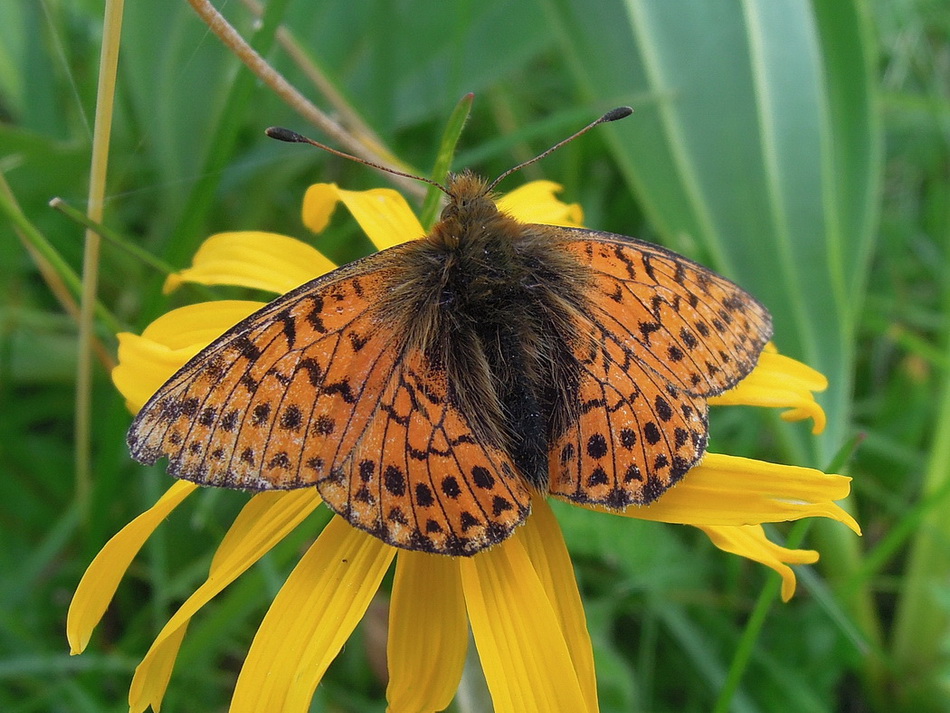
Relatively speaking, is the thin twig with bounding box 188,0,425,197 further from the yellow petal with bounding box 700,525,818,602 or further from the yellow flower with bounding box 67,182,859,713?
the yellow petal with bounding box 700,525,818,602

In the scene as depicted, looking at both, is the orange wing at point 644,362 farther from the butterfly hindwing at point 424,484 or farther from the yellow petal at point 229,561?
the yellow petal at point 229,561

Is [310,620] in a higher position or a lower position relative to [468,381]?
lower

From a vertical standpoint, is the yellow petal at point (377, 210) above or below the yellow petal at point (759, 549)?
above

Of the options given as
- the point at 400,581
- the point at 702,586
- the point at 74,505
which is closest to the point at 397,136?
the point at 74,505

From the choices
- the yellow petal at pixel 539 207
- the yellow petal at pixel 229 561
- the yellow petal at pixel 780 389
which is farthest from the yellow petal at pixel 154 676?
the yellow petal at pixel 539 207

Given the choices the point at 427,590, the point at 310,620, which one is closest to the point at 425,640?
the point at 427,590

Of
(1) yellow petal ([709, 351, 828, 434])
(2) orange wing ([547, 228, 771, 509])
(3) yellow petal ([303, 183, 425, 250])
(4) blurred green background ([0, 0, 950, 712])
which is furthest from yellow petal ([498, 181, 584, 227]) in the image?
(1) yellow petal ([709, 351, 828, 434])

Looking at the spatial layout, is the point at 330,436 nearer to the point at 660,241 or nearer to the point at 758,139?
the point at 758,139

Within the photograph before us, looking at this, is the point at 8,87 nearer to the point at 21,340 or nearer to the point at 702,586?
the point at 21,340
